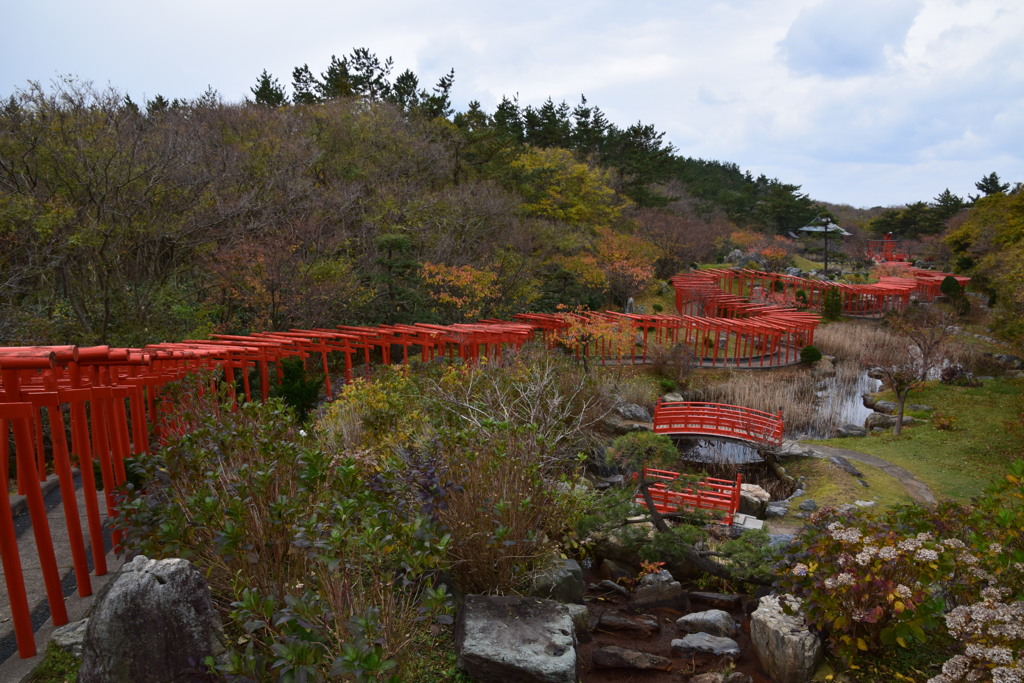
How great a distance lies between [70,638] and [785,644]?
4.95 metres

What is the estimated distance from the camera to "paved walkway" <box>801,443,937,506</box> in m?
11.2

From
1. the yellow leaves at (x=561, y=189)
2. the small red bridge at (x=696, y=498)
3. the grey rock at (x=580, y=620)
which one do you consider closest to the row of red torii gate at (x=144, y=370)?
the grey rock at (x=580, y=620)

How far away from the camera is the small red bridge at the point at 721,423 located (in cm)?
1339

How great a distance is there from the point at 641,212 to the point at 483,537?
3387 centimetres

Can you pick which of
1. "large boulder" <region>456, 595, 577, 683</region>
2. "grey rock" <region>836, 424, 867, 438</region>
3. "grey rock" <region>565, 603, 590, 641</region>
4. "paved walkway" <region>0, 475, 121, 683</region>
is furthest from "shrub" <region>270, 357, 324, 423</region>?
"grey rock" <region>836, 424, 867, 438</region>

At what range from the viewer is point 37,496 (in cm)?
398

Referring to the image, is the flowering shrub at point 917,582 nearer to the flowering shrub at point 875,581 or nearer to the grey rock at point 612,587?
the flowering shrub at point 875,581

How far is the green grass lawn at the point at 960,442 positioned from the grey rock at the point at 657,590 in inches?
273

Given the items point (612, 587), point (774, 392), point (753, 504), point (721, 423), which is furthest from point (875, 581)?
point (774, 392)

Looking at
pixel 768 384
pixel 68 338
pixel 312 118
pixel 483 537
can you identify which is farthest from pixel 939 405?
pixel 312 118

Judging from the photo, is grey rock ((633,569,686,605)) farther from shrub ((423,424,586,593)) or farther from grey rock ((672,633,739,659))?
shrub ((423,424,586,593))

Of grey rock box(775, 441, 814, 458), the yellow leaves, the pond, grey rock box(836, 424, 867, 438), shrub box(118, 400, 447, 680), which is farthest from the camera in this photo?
the yellow leaves

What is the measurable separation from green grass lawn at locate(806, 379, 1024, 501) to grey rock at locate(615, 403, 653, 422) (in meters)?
3.98

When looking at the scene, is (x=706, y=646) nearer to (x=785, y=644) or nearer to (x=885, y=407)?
(x=785, y=644)
